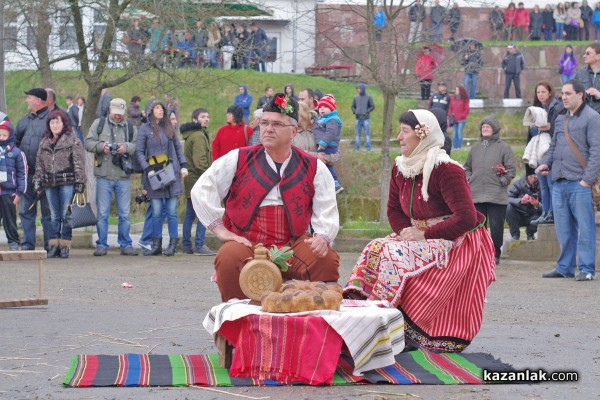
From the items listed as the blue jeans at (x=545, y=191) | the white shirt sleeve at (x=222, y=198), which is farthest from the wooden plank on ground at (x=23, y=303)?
the blue jeans at (x=545, y=191)

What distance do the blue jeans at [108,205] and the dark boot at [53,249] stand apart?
0.62 m

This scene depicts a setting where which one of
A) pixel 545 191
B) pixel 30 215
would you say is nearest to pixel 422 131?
pixel 545 191

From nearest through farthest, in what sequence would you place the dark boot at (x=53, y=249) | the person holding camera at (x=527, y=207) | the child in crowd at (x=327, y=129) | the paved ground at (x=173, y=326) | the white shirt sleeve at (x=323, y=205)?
the paved ground at (x=173, y=326) < the white shirt sleeve at (x=323, y=205) < the child in crowd at (x=327, y=129) < the dark boot at (x=53, y=249) < the person holding camera at (x=527, y=207)

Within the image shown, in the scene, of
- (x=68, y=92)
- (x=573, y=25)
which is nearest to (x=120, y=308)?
(x=68, y=92)

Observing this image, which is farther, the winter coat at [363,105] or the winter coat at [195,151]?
the winter coat at [363,105]

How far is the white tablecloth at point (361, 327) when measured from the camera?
23.2ft

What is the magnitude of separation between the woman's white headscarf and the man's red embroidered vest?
786 millimetres

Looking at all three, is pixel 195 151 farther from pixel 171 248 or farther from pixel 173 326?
pixel 173 326

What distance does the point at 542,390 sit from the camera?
6.82 m

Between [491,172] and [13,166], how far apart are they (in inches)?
243

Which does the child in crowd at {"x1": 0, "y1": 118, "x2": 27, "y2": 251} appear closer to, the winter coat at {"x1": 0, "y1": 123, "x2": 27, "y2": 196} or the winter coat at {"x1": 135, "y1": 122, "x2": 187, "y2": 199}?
the winter coat at {"x1": 0, "y1": 123, "x2": 27, "y2": 196}

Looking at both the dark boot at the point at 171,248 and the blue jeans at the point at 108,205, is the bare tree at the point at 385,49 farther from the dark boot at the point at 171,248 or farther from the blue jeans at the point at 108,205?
the blue jeans at the point at 108,205

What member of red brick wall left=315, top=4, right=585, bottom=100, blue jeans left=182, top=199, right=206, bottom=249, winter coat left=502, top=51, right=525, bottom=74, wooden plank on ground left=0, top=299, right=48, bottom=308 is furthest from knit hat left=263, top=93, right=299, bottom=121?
winter coat left=502, top=51, right=525, bottom=74

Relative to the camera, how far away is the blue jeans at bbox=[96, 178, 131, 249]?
15492mm
